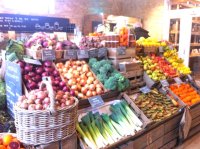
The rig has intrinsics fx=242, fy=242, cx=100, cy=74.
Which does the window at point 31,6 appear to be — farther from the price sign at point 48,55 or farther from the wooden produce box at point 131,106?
the wooden produce box at point 131,106

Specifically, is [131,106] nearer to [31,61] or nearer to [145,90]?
[145,90]

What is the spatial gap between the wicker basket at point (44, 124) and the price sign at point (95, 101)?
2.18ft

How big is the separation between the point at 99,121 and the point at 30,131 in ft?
3.27

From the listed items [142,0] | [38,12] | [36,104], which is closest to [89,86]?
[36,104]

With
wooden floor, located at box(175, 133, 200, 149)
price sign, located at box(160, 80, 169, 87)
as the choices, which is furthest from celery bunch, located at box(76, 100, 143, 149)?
wooden floor, located at box(175, 133, 200, 149)

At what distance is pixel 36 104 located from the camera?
1.85 metres

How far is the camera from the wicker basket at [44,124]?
5.80ft

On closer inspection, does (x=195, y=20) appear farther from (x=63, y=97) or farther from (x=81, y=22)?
(x=63, y=97)

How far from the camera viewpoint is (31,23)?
625 centimetres

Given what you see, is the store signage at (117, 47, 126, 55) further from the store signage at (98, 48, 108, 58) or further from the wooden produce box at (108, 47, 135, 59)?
the store signage at (98, 48, 108, 58)

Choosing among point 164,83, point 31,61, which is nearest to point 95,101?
point 31,61

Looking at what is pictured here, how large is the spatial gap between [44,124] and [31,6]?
5.57 metres

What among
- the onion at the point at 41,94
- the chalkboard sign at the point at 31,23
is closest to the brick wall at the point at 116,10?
the chalkboard sign at the point at 31,23

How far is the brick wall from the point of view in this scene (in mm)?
7457
